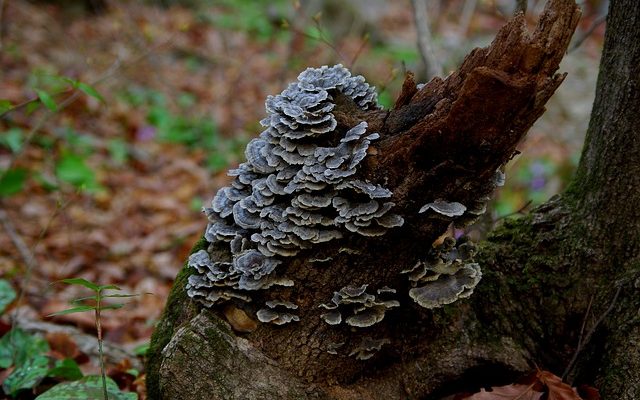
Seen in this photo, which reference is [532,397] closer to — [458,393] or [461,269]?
[458,393]

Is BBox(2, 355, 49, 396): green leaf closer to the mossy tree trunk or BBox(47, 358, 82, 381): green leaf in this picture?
BBox(47, 358, 82, 381): green leaf

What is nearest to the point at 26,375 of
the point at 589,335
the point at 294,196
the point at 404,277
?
the point at 294,196

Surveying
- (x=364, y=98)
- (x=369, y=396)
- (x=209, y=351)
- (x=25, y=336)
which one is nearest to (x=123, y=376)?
(x=25, y=336)

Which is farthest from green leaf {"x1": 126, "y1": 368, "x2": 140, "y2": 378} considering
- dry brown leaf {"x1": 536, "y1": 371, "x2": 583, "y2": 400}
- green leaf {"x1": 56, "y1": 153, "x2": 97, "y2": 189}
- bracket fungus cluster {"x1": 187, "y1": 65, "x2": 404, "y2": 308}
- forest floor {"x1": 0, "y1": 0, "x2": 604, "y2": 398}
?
green leaf {"x1": 56, "y1": 153, "x2": 97, "y2": 189}

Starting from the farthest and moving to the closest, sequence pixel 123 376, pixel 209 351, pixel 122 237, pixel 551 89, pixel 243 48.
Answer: pixel 243 48 → pixel 122 237 → pixel 123 376 → pixel 209 351 → pixel 551 89

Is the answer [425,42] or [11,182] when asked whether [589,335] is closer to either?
[425,42]

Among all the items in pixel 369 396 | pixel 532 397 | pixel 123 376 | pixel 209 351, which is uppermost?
pixel 123 376

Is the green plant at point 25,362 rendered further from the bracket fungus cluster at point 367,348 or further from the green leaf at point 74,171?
the green leaf at point 74,171

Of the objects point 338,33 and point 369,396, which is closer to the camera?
point 369,396
